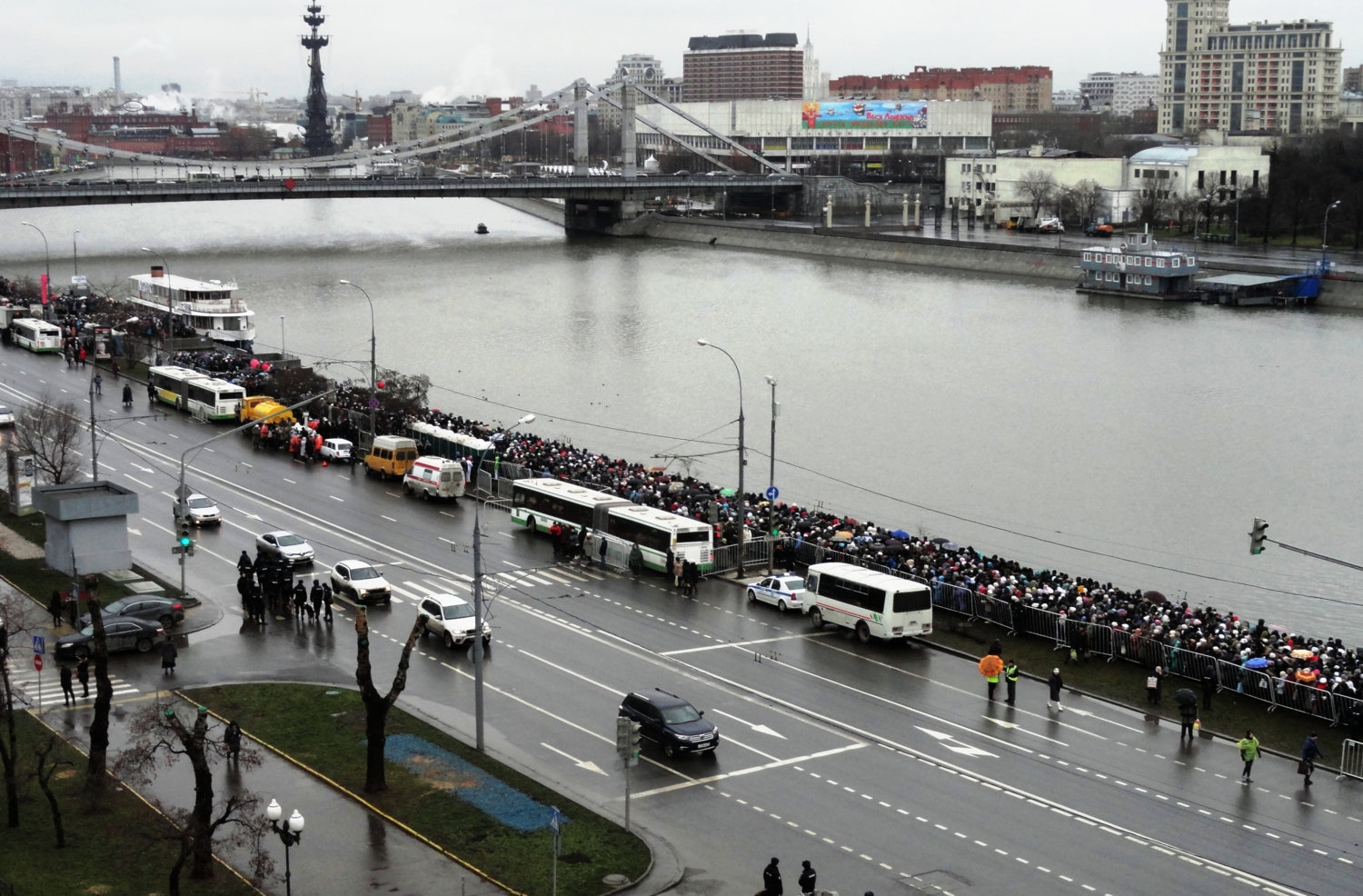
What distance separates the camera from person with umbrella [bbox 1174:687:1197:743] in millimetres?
18109

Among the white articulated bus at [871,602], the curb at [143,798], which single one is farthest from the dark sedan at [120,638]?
the white articulated bus at [871,602]

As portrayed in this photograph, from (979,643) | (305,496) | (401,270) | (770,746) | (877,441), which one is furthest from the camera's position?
(401,270)

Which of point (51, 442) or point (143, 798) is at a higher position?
point (51, 442)

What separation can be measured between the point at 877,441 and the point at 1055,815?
24.2 meters

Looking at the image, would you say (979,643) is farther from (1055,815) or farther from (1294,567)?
(1294,567)

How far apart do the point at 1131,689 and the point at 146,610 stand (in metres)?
13.2

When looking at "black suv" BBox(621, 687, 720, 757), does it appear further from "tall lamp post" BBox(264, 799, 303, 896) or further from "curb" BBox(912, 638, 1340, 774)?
"curb" BBox(912, 638, 1340, 774)

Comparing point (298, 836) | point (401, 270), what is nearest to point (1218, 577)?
point (298, 836)

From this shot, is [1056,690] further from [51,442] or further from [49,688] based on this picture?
[51,442]

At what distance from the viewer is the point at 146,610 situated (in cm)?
2167

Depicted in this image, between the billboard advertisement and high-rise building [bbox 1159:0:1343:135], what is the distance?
50.4 meters

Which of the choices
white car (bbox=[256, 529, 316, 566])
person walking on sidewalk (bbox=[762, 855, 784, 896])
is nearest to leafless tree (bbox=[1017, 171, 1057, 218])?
white car (bbox=[256, 529, 316, 566])

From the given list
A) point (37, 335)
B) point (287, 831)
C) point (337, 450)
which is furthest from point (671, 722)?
point (37, 335)

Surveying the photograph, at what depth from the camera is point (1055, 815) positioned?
16000 millimetres
